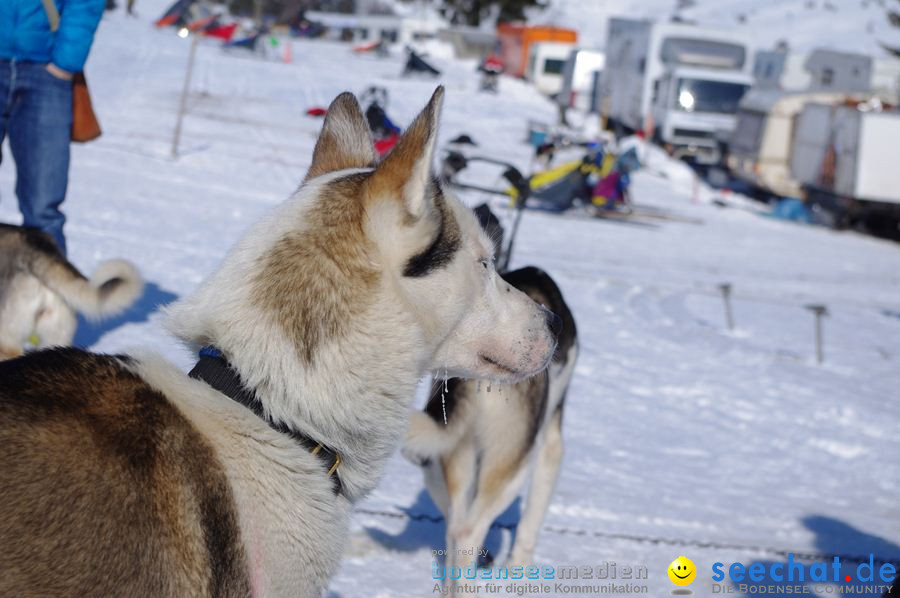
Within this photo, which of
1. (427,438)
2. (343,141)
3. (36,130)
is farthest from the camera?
(36,130)

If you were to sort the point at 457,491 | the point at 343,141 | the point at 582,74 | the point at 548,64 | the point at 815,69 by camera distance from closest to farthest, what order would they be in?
the point at 343,141 → the point at 457,491 → the point at 815,69 → the point at 582,74 → the point at 548,64

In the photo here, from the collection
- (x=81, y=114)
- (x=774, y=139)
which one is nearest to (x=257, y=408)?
(x=81, y=114)

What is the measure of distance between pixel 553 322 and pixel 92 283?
8.38 feet

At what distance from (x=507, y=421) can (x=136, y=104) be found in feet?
54.3

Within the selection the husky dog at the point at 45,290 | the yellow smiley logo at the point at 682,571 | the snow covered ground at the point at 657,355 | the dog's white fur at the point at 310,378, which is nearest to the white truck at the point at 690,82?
the snow covered ground at the point at 657,355

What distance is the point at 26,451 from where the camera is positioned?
4.90 feet

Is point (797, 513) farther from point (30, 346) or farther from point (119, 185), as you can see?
point (119, 185)

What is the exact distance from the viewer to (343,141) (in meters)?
2.18

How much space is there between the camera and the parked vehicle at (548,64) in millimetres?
39594

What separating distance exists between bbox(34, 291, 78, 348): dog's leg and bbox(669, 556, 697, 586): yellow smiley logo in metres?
2.58

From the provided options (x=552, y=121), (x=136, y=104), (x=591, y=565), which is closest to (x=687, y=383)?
(x=591, y=565)

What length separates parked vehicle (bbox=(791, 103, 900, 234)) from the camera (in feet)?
61.3

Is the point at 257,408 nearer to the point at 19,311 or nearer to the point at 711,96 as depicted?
the point at 19,311

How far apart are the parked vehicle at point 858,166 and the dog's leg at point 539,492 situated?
16517mm
